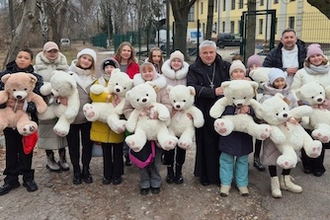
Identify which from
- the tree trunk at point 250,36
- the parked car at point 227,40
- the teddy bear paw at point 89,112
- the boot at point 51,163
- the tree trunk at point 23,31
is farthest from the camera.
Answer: the parked car at point 227,40

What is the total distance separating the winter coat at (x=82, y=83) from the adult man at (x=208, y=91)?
46.0 inches

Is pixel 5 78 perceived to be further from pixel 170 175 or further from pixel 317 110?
pixel 317 110

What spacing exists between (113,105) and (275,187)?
2.06 m

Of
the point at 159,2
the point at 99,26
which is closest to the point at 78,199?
the point at 159,2

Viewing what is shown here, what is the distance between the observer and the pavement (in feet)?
12.7

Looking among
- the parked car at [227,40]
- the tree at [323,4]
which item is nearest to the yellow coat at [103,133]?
the tree at [323,4]

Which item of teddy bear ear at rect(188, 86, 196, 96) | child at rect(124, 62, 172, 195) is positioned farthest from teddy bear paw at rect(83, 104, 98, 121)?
teddy bear ear at rect(188, 86, 196, 96)

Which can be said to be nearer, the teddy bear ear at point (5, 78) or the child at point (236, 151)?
the teddy bear ear at point (5, 78)

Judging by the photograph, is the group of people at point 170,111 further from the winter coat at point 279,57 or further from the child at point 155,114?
the winter coat at point 279,57

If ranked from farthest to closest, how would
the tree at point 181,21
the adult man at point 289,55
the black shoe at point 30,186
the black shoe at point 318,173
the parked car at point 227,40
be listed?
the parked car at point 227,40 → the tree at point 181,21 → the adult man at point 289,55 → the black shoe at point 318,173 → the black shoe at point 30,186

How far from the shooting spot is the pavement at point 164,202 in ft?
12.7

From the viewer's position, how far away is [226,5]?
48.3m

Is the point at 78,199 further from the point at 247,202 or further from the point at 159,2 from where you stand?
the point at 159,2

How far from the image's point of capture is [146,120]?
3.99 m
